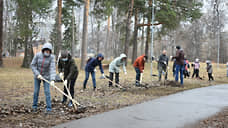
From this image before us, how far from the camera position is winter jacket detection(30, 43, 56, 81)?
17.9ft

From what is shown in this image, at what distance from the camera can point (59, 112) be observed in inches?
221

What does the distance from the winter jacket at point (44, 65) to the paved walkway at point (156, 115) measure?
1.51 metres

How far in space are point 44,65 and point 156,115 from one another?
2939mm

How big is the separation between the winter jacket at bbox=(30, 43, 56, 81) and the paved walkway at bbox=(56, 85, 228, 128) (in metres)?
1.51

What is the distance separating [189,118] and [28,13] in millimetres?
20903

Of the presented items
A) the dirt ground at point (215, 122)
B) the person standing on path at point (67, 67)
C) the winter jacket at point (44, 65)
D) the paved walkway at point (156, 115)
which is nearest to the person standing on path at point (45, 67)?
the winter jacket at point (44, 65)

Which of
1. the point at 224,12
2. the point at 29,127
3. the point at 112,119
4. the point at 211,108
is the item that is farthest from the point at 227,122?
the point at 224,12

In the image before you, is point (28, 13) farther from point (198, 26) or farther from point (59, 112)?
point (198, 26)

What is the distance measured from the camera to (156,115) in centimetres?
543

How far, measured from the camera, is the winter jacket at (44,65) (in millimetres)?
5461

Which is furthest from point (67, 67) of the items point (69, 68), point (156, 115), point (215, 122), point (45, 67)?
point (215, 122)

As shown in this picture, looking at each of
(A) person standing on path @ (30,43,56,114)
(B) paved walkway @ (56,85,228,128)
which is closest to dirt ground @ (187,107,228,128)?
(B) paved walkway @ (56,85,228,128)

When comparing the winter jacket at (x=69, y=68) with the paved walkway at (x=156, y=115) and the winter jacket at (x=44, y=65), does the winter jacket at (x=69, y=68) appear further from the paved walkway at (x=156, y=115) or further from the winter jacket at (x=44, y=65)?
the paved walkway at (x=156, y=115)

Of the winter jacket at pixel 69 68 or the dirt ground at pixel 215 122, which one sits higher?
the winter jacket at pixel 69 68
